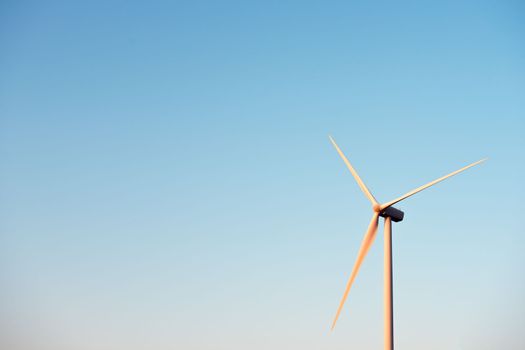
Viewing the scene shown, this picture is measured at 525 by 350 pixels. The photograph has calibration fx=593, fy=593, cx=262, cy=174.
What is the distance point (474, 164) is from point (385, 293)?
560 inches

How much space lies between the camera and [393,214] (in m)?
54.7

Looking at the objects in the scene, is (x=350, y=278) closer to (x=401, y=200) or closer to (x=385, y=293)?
(x=385, y=293)

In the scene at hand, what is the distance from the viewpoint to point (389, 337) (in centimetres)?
4947

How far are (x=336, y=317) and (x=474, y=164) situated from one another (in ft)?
60.7

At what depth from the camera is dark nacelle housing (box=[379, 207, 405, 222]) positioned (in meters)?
54.0

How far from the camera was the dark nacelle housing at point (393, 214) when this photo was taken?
54047mm

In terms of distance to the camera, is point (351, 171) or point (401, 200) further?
point (351, 171)

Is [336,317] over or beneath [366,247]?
beneath

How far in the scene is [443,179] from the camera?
2165 inches

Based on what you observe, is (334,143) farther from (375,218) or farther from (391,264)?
(391,264)

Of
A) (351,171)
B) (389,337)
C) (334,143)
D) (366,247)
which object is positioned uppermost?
(334,143)

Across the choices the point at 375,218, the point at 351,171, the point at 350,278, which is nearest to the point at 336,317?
the point at 350,278

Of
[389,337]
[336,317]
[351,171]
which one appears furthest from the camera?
[351,171]

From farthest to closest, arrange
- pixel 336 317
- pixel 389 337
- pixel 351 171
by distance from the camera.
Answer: pixel 351 171 < pixel 336 317 < pixel 389 337
